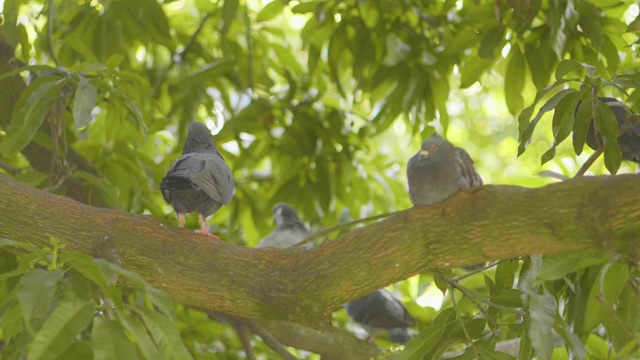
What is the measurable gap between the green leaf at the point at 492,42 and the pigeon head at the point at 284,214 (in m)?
1.31

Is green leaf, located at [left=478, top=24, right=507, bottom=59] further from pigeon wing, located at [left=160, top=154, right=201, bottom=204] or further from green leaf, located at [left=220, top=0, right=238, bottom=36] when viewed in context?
pigeon wing, located at [left=160, top=154, right=201, bottom=204]

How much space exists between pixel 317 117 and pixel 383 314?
3.65 ft

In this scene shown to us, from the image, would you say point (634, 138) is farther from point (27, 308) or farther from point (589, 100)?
point (27, 308)

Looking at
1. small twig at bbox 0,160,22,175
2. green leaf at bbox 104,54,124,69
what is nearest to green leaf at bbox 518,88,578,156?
green leaf at bbox 104,54,124,69

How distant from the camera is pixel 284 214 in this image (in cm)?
416

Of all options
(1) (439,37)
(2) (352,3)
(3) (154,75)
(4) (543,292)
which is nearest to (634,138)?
(4) (543,292)

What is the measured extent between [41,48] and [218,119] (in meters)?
1.01

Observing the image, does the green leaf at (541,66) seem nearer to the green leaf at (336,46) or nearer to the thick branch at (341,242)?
the green leaf at (336,46)

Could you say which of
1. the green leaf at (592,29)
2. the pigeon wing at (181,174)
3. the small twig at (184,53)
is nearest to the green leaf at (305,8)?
the small twig at (184,53)

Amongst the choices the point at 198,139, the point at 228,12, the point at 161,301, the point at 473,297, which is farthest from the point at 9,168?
the point at 473,297

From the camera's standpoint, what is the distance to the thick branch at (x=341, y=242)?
203 centimetres

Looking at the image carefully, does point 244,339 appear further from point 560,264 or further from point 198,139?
point 560,264

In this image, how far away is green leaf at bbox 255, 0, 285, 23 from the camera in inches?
156

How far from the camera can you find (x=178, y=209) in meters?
2.83
